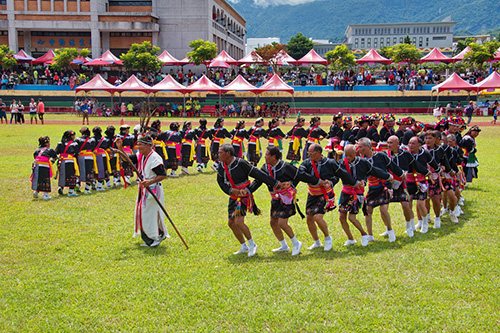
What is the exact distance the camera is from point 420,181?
9.03 meters

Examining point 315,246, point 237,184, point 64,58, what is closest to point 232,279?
point 237,184

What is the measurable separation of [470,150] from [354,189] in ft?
18.7

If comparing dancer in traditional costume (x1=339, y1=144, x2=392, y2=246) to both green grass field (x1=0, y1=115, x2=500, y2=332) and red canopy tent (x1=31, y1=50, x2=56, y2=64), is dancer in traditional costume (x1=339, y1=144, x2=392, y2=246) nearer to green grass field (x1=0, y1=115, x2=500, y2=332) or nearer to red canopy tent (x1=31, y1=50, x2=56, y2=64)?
green grass field (x1=0, y1=115, x2=500, y2=332)

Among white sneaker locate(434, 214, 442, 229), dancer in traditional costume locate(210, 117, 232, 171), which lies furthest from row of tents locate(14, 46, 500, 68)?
white sneaker locate(434, 214, 442, 229)

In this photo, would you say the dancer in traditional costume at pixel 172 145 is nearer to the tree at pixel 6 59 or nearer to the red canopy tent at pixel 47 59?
the tree at pixel 6 59

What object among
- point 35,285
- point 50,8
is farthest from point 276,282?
point 50,8

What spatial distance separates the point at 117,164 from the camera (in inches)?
543

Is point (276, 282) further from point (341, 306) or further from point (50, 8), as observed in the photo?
point (50, 8)

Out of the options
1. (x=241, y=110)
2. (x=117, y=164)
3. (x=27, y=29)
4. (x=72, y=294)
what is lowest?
(x=72, y=294)

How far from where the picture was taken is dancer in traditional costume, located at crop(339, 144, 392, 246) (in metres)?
7.97

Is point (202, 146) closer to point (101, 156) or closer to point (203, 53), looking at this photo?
point (101, 156)

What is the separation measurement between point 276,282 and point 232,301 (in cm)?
86

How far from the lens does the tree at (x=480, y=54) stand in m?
45.8

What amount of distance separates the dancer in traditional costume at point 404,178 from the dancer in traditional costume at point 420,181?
4.6 inches
